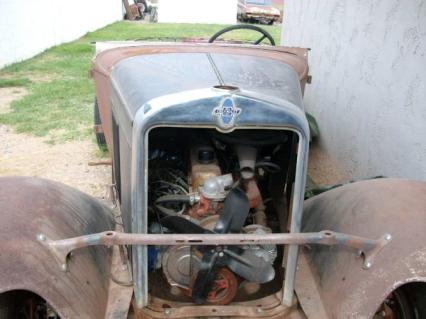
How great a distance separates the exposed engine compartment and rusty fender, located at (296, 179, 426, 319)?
251 millimetres

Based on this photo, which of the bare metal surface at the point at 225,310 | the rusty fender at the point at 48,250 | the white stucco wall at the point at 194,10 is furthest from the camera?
the white stucco wall at the point at 194,10


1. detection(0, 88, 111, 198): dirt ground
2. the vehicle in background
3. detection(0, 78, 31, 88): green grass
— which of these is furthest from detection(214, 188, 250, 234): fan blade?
the vehicle in background

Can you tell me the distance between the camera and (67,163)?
5191 millimetres

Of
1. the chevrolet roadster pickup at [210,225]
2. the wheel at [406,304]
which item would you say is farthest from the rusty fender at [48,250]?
the wheel at [406,304]

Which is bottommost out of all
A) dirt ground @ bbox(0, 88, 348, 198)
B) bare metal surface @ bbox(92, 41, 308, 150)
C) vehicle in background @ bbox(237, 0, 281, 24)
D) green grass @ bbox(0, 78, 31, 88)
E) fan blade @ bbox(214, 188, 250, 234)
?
vehicle in background @ bbox(237, 0, 281, 24)

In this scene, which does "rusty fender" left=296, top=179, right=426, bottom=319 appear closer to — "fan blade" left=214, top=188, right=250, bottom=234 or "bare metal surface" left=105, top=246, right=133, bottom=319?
"fan blade" left=214, top=188, right=250, bottom=234

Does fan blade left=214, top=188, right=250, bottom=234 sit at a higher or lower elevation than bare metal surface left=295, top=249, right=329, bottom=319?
higher

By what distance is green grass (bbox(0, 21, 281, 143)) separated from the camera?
20.3 feet

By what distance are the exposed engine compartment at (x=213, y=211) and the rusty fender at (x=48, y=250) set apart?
1.06ft

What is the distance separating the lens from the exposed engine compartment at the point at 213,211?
2201 millimetres

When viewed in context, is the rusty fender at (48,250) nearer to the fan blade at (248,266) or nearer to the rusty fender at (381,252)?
the fan blade at (248,266)

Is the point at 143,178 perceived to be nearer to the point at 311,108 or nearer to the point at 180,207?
the point at 180,207

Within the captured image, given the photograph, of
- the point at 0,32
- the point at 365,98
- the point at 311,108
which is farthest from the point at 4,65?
the point at 365,98

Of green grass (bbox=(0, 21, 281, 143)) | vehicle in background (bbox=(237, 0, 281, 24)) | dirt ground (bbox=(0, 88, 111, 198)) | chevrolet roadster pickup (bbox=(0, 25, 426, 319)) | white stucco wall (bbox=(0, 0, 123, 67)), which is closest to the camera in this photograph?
chevrolet roadster pickup (bbox=(0, 25, 426, 319))
